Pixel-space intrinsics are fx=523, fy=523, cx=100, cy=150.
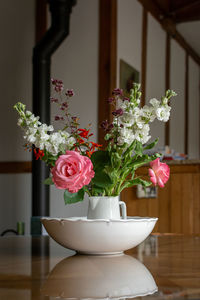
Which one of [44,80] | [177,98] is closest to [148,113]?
[44,80]

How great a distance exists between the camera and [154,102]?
1571 mm

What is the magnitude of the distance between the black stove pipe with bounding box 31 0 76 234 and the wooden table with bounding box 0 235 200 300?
3.63m

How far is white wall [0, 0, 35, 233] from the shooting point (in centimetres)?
612

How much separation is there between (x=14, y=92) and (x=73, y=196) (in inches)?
190

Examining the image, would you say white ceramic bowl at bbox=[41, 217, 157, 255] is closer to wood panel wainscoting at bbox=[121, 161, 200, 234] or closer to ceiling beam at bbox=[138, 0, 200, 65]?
wood panel wainscoting at bbox=[121, 161, 200, 234]

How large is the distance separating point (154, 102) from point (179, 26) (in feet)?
25.8

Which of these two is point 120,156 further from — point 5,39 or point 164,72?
point 164,72

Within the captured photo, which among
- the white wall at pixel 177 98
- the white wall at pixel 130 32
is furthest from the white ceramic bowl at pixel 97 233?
the white wall at pixel 177 98

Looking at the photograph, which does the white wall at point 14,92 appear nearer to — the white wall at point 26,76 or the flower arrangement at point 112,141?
the white wall at point 26,76

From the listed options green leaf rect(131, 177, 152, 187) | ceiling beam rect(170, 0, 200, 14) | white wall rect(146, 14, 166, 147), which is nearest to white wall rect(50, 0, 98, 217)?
white wall rect(146, 14, 166, 147)

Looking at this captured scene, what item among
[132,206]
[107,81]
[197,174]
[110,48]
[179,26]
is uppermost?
[179,26]

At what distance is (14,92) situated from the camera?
20.4ft

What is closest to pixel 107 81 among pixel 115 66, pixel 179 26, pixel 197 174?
pixel 115 66

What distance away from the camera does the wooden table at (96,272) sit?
115 cm
